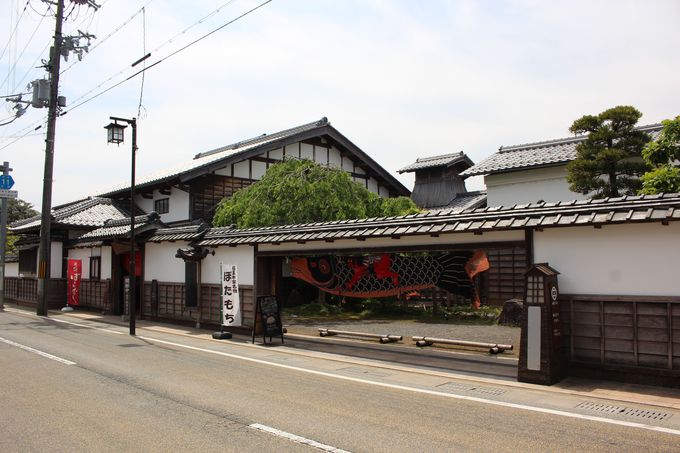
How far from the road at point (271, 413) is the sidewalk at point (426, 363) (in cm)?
57

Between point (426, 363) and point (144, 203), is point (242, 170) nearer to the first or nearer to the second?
point (144, 203)

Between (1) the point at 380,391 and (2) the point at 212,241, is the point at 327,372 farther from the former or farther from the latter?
(2) the point at 212,241

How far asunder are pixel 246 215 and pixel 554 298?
14.6m

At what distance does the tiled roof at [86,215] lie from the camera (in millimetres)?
28000

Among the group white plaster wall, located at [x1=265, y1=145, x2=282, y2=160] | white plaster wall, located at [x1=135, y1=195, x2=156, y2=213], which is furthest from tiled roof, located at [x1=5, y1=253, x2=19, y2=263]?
white plaster wall, located at [x1=265, y1=145, x2=282, y2=160]

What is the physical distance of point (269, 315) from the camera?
14766 mm

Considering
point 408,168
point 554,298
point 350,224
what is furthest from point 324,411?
point 408,168

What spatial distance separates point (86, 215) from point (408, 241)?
23794 millimetres

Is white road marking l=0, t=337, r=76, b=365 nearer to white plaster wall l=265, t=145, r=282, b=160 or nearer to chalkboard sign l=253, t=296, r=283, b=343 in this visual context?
chalkboard sign l=253, t=296, r=283, b=343

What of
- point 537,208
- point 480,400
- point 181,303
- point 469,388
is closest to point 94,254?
point 181,303

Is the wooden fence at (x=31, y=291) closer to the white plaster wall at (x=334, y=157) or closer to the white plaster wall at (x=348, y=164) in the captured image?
the white plaster wall at (x=334, y=157)

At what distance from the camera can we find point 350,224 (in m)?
13.5

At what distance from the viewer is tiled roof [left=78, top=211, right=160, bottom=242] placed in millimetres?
21031

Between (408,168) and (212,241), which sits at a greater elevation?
(408,168)
